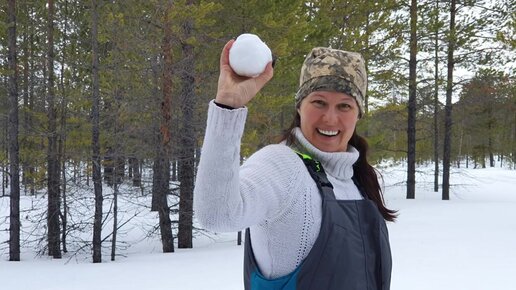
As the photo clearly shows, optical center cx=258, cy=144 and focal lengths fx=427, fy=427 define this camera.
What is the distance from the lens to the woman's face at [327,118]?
1298 mm

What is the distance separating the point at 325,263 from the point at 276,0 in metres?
9.44

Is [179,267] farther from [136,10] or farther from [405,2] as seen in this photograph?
[405,2]

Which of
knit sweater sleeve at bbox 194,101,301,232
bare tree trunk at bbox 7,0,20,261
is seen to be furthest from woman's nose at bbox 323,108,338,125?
bare tree trunk at bbox 7,0,20,261

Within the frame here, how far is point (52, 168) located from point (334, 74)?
10.5 m

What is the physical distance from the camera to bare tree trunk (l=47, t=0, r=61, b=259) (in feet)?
30.9

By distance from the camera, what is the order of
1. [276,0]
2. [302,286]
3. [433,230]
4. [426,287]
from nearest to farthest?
[302,286], [426,287], [433,230], [276,0]

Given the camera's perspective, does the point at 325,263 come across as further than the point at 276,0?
No

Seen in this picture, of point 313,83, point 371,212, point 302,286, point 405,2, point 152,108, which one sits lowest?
point 302,286

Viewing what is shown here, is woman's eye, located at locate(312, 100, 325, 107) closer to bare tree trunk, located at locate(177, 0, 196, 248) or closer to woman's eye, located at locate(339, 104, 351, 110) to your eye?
woman's eye, located at locate(339, 104, 351, 110)

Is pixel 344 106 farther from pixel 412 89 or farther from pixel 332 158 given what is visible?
pixel 412 89

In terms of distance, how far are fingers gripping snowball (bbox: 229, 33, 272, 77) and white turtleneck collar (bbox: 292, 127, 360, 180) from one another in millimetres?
391

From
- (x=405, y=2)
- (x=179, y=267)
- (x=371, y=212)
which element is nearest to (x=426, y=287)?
(x=179, y=267)

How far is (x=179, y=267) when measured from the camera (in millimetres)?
6480

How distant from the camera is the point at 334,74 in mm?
1339
